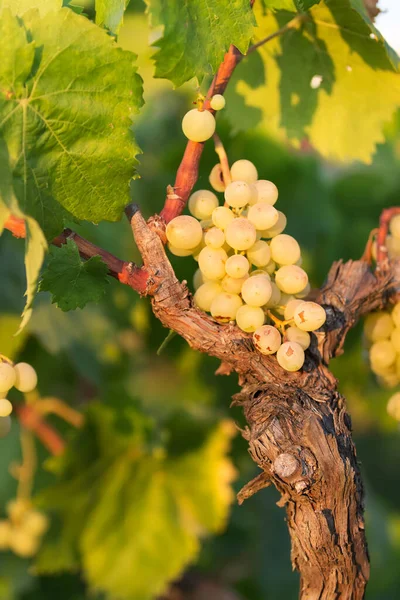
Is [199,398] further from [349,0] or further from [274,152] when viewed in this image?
[349,0]

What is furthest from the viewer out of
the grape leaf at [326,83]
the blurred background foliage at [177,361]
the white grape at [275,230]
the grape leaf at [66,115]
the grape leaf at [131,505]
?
the blurred background foliage at [177,361]

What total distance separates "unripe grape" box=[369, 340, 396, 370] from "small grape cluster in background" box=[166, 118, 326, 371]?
8.6 inches

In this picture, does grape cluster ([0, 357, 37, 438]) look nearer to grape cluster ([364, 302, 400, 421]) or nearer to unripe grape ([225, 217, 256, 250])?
unripe grape ([225, 217, 256, 250])

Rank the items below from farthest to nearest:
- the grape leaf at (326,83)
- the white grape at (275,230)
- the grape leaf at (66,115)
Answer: the grape leaf at (326,83) → the white grape at (275,230) → the grape leaf at (66,115)

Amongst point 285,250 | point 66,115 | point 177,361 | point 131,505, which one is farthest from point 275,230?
point 177,361

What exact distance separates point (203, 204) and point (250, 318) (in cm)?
14

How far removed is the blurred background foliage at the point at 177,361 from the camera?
162cm

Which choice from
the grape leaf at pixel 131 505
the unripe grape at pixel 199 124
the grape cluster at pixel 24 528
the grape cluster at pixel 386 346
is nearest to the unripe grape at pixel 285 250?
the unripe grape at pixel 199 124

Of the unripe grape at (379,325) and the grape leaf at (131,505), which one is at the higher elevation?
the unripe grape at (379,325)

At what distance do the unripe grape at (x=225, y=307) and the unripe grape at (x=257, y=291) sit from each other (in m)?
0.02

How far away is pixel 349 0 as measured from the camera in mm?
769

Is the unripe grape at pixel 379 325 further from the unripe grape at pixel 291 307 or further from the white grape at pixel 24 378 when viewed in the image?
the white grape at pixel 24 378

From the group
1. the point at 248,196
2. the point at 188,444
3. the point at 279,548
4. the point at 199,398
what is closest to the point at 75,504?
the point at 188,444

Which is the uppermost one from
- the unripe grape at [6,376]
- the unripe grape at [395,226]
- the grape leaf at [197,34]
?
the grape leaf at [197,34]
